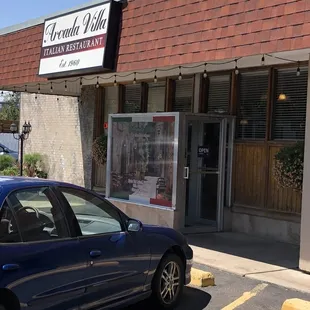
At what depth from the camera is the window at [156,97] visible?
1220 cm

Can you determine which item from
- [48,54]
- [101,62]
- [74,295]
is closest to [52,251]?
[74,295]

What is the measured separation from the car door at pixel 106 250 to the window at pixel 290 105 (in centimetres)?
520

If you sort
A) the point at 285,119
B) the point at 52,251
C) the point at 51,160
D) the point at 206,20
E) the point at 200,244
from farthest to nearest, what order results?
1. the point at 51,160
2. the point at 285,119
3. the point at 200,244
4. the point at 206,20
5. the point at 52,251

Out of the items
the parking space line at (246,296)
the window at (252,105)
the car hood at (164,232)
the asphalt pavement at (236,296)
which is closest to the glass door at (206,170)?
the window at (252,105)

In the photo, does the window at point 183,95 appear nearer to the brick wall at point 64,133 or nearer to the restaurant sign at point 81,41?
the restaurant sign at point 81,41

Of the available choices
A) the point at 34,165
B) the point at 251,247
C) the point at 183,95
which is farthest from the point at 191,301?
the point at 34,165

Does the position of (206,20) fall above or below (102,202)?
above

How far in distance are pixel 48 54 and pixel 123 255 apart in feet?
24.5

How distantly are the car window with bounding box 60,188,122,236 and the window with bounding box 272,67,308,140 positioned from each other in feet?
17.3

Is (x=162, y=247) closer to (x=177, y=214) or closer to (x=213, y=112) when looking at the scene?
(x=177, y=214)

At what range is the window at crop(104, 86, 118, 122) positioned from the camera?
542 inches

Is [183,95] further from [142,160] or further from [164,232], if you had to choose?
[164,232]

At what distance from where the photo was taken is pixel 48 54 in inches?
440

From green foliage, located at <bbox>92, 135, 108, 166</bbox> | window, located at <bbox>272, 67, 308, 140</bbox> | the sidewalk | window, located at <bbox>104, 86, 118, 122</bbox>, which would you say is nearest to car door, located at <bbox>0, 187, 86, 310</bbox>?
the sidewalk
